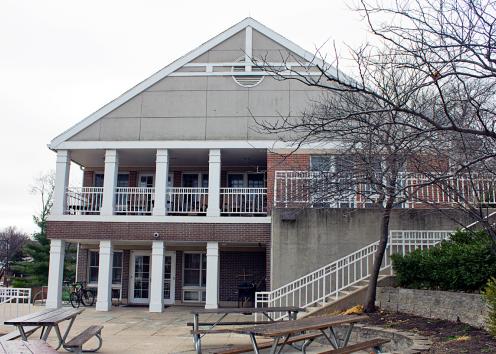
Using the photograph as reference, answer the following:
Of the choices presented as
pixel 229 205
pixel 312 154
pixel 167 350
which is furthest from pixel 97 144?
pixel 167 350

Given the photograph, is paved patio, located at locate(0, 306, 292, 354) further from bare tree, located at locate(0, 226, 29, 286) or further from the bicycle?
bare tree, located at locate(0, 226, 29, 286)

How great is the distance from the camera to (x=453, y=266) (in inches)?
412

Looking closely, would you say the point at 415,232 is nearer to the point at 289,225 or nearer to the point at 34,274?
the point at 289,225

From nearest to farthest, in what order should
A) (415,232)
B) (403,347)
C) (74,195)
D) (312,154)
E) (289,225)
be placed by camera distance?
1. (403,347)
2. (415,232)
3. (289,225)
4. (312,154)
5. (74,195)

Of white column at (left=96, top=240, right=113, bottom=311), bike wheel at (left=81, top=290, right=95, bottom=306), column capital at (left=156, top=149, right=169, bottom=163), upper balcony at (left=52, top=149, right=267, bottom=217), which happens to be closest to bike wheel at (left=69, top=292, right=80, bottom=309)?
bike wheel at (left=81, top=290, right=95, bottom=306)

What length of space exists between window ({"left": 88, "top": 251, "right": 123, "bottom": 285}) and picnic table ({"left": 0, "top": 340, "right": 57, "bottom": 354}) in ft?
52.4

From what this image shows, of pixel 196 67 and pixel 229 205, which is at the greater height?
pixel 196 67

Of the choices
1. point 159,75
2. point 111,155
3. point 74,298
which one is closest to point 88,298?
point 74,298

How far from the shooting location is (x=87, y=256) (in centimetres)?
2242

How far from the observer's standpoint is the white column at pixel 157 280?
17672 mm

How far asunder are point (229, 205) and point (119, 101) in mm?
5025

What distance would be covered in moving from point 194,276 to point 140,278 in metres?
2.06

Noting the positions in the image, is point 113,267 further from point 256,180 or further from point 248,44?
point 248,44

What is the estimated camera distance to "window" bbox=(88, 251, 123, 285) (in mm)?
21953
